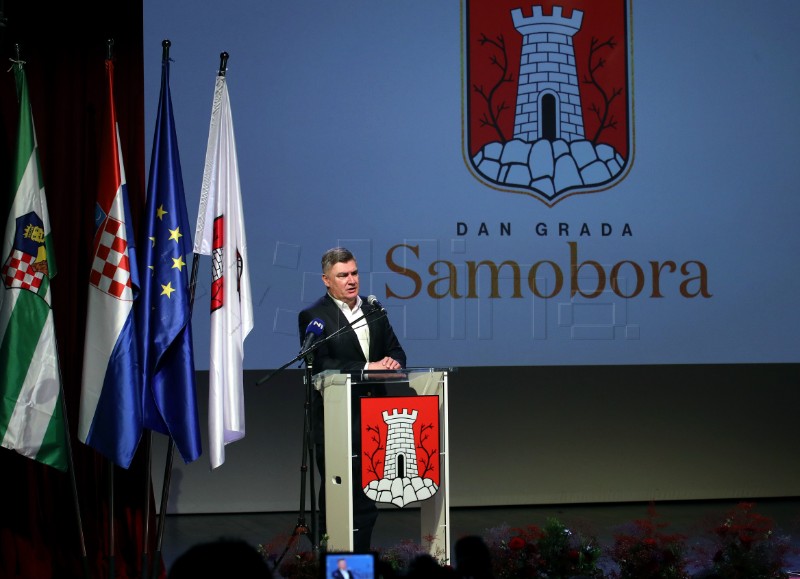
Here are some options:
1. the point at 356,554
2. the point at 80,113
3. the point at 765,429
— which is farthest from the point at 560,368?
the point at 356,554

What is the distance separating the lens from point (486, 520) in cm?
630

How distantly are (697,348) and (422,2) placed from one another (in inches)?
102

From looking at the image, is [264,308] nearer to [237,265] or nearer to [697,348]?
[237,265]

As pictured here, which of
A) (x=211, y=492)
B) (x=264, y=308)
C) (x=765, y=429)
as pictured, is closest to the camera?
(x=264, y=308)

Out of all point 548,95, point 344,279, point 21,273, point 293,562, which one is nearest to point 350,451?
point 293,562

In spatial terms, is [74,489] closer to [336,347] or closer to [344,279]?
[336,347]

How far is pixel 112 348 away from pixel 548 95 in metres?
2.98

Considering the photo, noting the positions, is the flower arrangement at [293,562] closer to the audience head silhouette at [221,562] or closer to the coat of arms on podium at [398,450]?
the coat of arms on podium at [398,450]

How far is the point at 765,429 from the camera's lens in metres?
7.01

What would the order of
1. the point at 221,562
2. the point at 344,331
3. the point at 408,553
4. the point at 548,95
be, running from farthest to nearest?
the point at 548,95
the point at 344,331
the point at 408,553
the point at 221,562

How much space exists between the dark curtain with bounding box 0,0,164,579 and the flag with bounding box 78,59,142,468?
338mm

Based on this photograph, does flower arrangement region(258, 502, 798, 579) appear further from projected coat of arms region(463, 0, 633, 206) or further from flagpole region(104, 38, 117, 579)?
projected coat of arms region(463, 0, 633, 206)

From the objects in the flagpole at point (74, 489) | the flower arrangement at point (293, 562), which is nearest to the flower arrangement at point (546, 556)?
the flower arrangement at point (293, 562)

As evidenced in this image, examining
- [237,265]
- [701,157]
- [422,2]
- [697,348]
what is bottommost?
[697,348]
